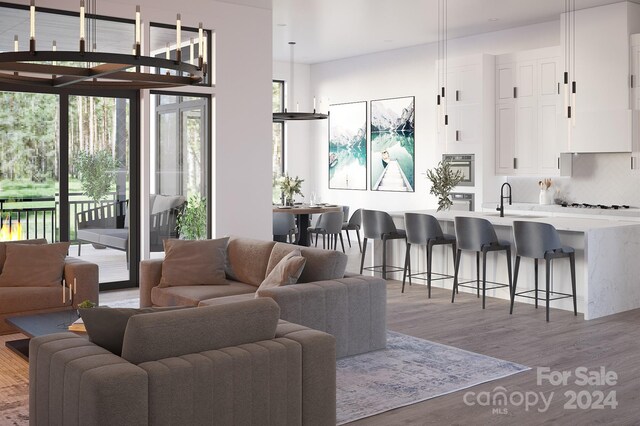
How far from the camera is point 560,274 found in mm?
7637

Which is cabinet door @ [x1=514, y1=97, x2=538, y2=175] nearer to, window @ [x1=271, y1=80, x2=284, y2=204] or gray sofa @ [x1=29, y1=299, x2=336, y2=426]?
window @ [x1=271, y1=80, x2=284, y2=204]

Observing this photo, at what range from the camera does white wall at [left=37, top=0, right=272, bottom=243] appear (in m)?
9.18

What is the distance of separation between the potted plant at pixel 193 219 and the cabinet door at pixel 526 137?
15.0 ft

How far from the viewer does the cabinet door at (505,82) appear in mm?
10789

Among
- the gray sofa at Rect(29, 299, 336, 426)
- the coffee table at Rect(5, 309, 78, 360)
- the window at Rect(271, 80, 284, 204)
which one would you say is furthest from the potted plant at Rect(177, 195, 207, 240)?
the gray sofa at Rect(29, 299, 336, 426)

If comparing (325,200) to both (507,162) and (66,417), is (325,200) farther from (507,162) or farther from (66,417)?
(66,417)

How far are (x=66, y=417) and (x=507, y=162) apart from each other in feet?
28.7

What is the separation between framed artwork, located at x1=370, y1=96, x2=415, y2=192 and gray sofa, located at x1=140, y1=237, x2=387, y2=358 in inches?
258

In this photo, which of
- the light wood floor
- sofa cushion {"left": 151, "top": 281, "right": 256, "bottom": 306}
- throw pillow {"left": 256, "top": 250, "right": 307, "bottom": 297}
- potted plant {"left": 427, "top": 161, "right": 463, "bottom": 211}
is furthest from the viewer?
potted plant {"left": 427, "top": 161, "right": 463, "bottom": 211}

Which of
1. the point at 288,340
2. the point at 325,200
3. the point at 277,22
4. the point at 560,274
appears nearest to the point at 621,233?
the point at 560,274

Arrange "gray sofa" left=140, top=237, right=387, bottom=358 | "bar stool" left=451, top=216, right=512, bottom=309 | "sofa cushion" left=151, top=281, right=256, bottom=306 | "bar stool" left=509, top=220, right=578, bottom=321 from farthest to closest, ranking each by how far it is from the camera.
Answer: "bar stool" left=451, top=216, right=512, bottom=309 < "bar stool" left=509, top=220, right=578, bottom=321 < "sofa cushion" left=151, top=281, right=256, bottom=306 < "gray sofa" left=140, top=237, right=387, bottom=358

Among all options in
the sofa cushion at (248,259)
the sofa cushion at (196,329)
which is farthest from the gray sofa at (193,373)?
the sofa cushion at (248,259)

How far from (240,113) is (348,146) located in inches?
193

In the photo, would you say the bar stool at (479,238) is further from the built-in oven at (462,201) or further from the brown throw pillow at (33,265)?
the brown throw pillow at (33,265)
